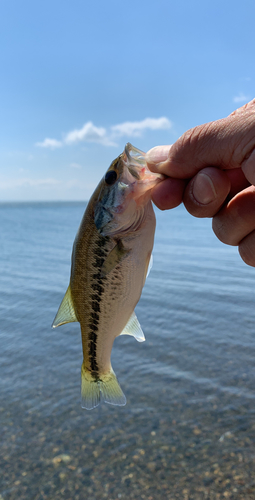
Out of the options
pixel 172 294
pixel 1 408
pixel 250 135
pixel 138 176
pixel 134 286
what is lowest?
pixel 1 408

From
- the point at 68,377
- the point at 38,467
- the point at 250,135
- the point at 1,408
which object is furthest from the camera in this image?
the point at 68,377

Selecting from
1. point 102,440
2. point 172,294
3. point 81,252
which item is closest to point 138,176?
point 81,252

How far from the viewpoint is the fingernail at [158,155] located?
2.88 meters

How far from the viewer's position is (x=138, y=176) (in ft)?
8.40

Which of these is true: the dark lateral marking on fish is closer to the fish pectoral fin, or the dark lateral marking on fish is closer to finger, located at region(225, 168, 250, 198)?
the fish pectoral fin

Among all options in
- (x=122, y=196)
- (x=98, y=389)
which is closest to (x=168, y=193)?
(x=122, y=196)

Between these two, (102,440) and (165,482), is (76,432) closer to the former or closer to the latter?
(102,440)

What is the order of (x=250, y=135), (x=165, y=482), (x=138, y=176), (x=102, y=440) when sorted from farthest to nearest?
(x=102, y=440)
(x=165, y=482)
(x=138, y=176)
(x=250, y=135)

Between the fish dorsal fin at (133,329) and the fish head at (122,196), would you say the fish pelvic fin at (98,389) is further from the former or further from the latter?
the fish head at (122,196)

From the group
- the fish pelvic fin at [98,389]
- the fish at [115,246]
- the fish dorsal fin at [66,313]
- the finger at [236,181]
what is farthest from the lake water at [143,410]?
the finger at [236,181]

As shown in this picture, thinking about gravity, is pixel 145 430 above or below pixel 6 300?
below

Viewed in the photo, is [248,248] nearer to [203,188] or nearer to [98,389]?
[203,188]

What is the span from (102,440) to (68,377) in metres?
2.19

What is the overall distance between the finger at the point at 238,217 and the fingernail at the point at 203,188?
45cm
